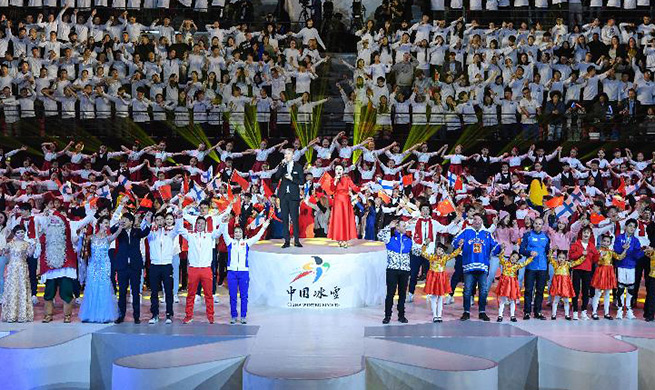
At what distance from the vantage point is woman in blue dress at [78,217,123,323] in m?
14.6

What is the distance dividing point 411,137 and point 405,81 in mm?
2293

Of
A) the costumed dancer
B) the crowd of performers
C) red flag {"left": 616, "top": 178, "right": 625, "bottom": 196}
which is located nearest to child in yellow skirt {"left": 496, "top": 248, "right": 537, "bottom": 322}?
the crowd of performers

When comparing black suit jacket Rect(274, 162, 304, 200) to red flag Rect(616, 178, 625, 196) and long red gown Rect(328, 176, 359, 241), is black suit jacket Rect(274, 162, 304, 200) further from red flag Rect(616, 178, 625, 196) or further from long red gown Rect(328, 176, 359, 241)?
red flag Rect(616, 178, 625, 196)

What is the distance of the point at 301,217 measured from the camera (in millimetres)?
18422

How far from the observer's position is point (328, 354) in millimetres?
Answer: 12859

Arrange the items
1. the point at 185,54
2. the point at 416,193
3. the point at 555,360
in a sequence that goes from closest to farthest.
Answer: the point at 555,360 < the point at 416,193 < the point at 185,54

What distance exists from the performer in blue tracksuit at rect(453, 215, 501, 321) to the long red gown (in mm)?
1818

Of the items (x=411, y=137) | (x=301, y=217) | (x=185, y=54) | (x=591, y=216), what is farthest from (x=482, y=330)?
(x=185, y=54)

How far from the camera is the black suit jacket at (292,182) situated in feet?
51.6

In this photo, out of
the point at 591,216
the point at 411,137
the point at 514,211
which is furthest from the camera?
the point at 411,137

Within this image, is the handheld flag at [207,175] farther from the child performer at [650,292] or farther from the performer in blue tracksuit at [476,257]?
the child performer at [650,292]

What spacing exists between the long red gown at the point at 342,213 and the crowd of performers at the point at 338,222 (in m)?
0.02

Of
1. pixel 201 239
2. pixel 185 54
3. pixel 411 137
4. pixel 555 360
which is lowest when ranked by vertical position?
pixel 555 360

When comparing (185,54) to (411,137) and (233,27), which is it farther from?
(411,137)
